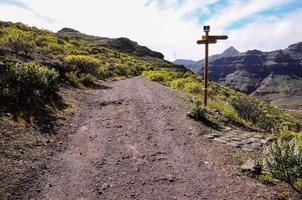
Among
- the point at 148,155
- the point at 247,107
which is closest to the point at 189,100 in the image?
the point at 247,107

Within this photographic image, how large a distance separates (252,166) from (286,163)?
1.15 m

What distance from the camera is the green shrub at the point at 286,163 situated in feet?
29.9

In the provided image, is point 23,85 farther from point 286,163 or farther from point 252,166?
point 286,163

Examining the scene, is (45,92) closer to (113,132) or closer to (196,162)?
(113,132)

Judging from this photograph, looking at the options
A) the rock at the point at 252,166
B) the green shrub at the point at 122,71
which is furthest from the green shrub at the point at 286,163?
the green shrub at the point at 122,71

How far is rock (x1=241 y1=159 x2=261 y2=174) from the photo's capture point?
1017 centimetres

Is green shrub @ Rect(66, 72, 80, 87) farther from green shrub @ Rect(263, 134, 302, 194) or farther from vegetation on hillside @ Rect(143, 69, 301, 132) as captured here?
green shrub @ Rect(263, 134, 302, 194)

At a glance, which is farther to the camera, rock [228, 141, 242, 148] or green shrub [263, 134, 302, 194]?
rock [228, 141, 242, 148]

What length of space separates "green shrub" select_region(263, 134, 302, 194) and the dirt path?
0.52 meters

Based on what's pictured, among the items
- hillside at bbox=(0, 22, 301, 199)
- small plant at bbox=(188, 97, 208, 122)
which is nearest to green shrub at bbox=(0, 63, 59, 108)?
hillside at bbox=(0, 22, 301, 199)

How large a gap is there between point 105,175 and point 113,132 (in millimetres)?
4125

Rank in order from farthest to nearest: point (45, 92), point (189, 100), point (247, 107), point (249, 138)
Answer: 1. point (247, 107)
2. point (189, 100)
3. point (45, 92)
4. point (249, 138)

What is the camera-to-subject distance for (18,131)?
39.4 ft

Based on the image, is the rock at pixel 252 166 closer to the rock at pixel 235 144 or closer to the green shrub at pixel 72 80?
the rock at pixel 235 144
